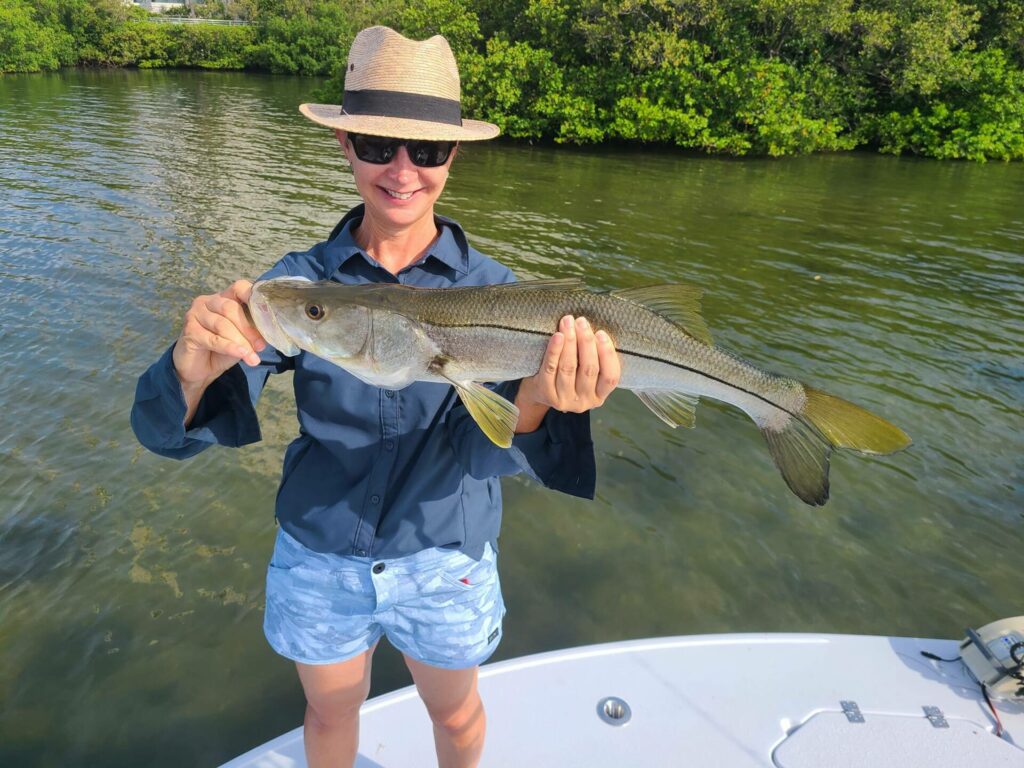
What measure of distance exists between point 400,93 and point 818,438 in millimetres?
2025

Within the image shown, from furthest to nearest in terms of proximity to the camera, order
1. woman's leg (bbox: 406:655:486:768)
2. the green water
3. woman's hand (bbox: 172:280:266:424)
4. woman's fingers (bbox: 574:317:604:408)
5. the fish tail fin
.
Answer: the green water, woman's leg (bbox: 406:655:486:768), the fish tail fin, woman's fingers (bbox: 574:317:604:408), woman's hand (bbox: 172:280:266:424)

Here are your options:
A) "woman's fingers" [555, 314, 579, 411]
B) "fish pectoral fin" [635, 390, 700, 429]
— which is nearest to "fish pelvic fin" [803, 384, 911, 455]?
"fish pectoral fin" [635, 390, 700, 429]

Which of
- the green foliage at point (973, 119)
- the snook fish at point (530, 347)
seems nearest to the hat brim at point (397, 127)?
the snook fish at point (530, 347)

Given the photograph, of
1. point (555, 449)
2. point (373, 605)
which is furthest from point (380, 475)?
point (555, 449)

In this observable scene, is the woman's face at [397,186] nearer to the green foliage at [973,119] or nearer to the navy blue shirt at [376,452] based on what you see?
the navy blue shirt at [376,452]

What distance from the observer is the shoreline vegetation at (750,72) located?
25.3 metres

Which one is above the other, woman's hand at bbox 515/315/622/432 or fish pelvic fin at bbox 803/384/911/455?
woman's hand at bbox 515/315/622/432

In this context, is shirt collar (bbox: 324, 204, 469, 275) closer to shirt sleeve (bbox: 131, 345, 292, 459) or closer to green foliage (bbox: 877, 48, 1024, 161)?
shirt sleeve (bbox: 131, 345, 292, 459)

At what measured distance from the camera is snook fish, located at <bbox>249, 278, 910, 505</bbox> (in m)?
2.20

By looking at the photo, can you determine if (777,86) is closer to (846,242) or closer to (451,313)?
(846,242)

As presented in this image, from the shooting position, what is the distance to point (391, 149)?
2342 mm

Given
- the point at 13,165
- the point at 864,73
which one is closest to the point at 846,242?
the point at 864,73

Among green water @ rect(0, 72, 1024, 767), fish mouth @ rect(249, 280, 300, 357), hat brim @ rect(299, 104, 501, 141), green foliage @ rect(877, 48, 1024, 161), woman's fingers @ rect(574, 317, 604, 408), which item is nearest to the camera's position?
fish mouth @ rect(249, 280, 300, 357)

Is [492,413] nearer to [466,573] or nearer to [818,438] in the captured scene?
[466,573]
